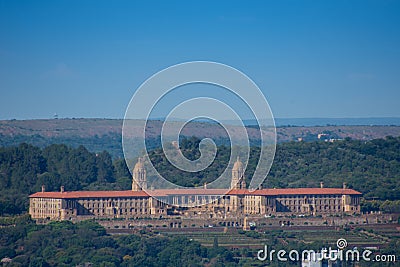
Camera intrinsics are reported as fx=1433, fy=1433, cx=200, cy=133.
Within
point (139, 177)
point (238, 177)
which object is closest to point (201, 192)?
point (238, 177)

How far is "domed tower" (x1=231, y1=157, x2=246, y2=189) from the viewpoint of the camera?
72000 mm

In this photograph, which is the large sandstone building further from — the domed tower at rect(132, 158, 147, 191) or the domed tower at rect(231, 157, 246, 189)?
the domed tower at rect(132, 158, 147, 191)

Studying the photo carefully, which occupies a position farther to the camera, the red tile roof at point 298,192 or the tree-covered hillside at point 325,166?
the tree-covered hillside at point 325,166

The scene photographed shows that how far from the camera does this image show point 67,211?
221ft

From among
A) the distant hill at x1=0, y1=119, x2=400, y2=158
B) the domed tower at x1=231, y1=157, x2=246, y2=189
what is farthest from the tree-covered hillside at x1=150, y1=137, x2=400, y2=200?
the distant hill at x1=0, y1=119, x2=400, y2=158

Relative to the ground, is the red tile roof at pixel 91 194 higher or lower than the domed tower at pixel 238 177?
lower

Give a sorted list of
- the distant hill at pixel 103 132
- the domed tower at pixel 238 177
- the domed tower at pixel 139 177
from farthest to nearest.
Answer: the distant hill at pixel 103 132, the domed tower at pixel 139 177, the domed tower at pixel 238 177

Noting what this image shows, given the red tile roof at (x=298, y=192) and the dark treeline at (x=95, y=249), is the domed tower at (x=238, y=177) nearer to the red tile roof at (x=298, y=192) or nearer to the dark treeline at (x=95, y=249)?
the red tile roof at (x=298, y=192)

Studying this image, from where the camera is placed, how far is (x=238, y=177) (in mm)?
73000

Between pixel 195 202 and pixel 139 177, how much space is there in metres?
4.58

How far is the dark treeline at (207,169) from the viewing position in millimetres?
74875

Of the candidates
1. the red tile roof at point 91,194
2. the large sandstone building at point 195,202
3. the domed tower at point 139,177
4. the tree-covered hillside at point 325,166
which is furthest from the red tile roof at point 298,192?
the domed tower at point 139,177

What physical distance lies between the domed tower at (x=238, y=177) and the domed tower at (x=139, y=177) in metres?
4.56

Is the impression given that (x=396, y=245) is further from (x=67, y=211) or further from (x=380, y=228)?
(x=67, y=211)
